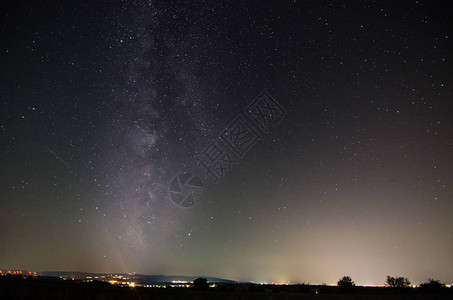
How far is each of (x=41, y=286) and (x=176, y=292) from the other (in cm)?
210

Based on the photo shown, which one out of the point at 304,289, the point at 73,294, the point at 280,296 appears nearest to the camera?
the point at 73,294

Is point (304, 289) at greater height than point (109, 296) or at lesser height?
greater

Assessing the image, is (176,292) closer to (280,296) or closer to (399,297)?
(280,296)

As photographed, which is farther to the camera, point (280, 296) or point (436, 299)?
point (436, 299)

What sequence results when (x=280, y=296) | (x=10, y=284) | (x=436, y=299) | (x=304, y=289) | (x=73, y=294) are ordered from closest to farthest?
1. (x=73, y=294)
2. (x=10, y=284)
3. (x=280, y=296)
4. (x=436, y=299)
5. (x=304, y=289)

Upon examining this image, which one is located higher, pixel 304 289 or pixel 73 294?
pixel 304 289

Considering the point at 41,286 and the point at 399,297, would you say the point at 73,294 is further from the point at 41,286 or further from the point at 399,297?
the point at 399,297

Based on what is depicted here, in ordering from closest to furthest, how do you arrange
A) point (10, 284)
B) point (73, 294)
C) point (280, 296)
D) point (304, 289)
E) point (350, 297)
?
point (73, 294) < point (10, 284) < point (280, 296) < point (350, 297) < point (304, 289)

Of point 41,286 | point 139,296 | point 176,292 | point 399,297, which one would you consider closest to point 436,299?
point 399,297

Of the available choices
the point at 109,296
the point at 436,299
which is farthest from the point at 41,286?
the point at 436,299

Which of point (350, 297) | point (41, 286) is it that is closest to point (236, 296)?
point (350, 297)

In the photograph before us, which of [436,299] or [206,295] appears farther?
[436,299]

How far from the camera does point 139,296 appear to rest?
4406 millimetres

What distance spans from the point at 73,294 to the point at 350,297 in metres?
4.86
